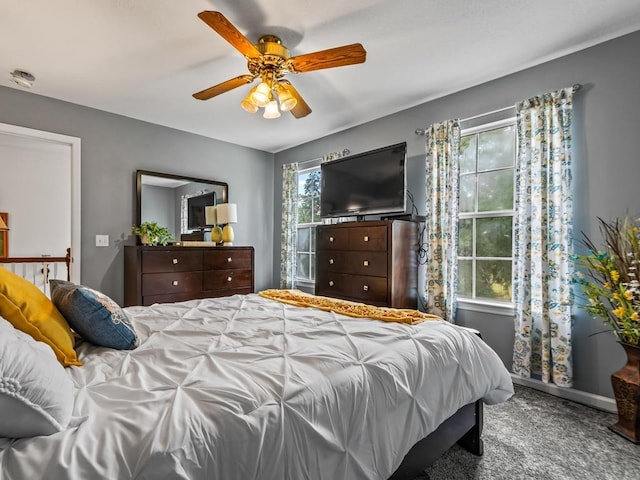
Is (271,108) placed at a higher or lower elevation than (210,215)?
higher

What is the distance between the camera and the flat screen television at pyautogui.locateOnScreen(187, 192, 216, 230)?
4188mm

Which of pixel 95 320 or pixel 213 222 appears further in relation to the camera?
pixel 213 222

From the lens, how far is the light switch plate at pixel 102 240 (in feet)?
11.5

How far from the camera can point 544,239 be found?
8.18 feet

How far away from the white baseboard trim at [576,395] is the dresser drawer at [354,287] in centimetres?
129

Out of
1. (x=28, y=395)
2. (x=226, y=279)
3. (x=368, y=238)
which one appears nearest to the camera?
(x=28, y=395)

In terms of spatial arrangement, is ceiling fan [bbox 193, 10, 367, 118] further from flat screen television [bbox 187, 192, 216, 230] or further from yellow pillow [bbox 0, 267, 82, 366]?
flat screen television [bbox 187, 192, 216, 230]

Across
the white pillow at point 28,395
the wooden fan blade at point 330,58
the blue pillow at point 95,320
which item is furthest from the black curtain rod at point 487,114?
the white pillow at point 28,395

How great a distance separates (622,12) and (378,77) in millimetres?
1606

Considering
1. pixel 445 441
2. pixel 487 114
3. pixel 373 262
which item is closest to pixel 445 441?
pixel 445 441

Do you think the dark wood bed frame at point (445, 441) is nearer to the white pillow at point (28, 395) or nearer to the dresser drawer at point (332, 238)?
the white pillow at point (28, 395)

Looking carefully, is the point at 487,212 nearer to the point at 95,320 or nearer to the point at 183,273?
the point at 95,320

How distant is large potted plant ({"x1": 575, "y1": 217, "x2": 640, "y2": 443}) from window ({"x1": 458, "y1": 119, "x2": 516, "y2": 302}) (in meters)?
0.76

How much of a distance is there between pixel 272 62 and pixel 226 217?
97.2 inches
